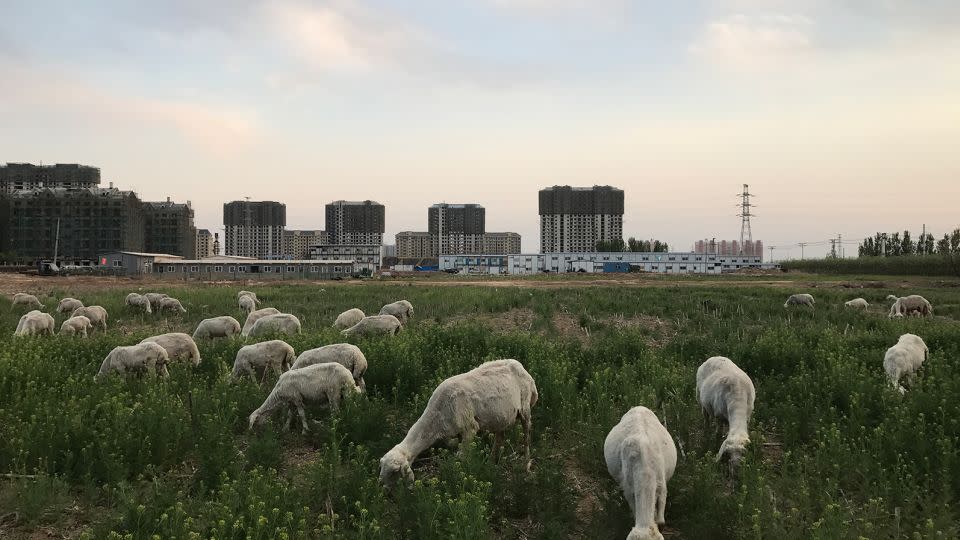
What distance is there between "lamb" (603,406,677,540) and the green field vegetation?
0.61 metres

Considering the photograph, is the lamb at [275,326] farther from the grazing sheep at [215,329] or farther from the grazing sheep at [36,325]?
the grazing sheep at [36,325]

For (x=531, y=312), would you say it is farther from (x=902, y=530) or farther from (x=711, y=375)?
(x=902, y=530)

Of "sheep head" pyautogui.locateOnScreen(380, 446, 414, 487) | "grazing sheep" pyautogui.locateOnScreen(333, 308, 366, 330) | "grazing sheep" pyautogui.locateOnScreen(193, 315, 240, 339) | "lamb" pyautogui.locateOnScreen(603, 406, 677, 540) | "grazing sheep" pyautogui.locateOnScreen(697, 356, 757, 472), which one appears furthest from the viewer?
"grazing sheep" pyautogui.locateOnScreen(333, 308, 366, 330)

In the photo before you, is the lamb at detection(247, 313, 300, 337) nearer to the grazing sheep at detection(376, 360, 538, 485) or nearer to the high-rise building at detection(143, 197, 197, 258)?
the grazing sheep at detection(376, 360, 538, 485)

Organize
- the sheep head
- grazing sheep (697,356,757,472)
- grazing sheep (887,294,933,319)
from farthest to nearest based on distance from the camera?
grazing sheep (887,294,933,319), grazing sheep (697,356,757,472), the sheep head

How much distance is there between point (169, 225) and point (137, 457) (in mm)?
160905

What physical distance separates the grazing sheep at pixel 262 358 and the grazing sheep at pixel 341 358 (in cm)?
122

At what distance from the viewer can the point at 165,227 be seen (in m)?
146

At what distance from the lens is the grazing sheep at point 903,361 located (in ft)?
36.3

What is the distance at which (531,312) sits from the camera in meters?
25.8

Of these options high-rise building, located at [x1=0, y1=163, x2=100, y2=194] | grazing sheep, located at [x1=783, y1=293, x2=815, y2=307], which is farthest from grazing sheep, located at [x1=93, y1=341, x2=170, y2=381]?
high-rise building, located at [x1=0, y1=163, x2=100, y2=194]

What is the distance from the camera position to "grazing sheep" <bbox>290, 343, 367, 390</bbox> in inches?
435

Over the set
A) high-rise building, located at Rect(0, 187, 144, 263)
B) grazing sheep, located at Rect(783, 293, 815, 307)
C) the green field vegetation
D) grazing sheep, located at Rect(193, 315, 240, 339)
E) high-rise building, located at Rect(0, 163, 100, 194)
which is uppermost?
→ high-rise building, located at Rect(0, 163, 100, 194)

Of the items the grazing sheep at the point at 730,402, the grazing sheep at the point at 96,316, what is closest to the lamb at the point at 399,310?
the grazing sheep at the point at 96,316
